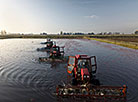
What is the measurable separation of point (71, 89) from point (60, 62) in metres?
10.9

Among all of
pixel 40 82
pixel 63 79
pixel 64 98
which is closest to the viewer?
pixel 64 98

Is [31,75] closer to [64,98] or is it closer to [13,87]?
[13,87]

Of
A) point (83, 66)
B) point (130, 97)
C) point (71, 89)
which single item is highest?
point (83, 66)

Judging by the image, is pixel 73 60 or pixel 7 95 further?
pixel 73 60

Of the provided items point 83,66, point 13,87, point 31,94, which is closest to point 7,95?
point 13,87

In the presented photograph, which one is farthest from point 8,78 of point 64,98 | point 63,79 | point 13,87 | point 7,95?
point 64,98

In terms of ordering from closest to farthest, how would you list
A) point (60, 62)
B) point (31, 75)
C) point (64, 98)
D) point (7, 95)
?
point (64, 98) < point (7, 95) < point (31, 75) < point (60, 62)

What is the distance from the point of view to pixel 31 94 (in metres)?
9.73

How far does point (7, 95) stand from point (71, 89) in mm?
6082

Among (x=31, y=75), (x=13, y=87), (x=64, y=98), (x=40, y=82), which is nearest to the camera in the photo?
(x=64, y=98)

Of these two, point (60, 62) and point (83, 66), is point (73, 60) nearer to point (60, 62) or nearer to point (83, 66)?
point (83, 66)

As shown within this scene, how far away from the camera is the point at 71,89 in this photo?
9.74 metres

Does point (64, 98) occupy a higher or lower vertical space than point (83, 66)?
lower

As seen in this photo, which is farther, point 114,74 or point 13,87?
point 114,74
